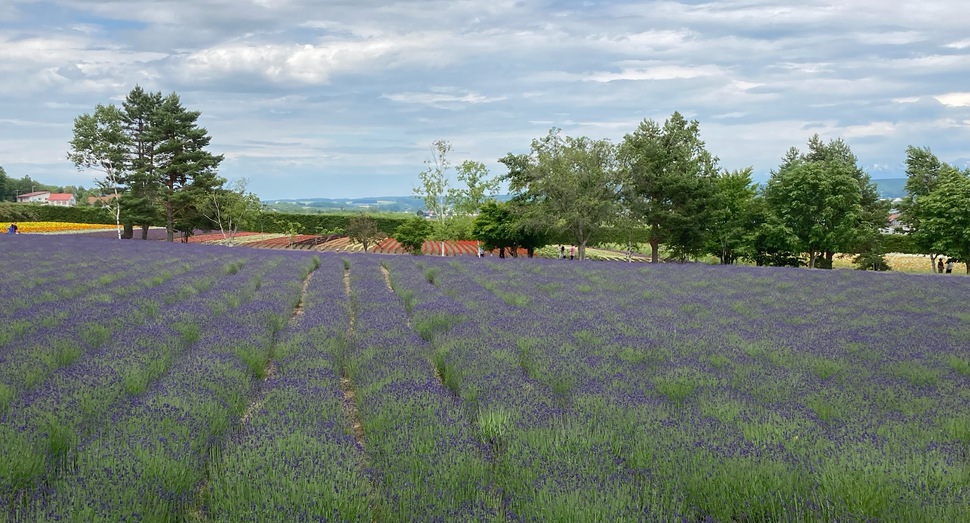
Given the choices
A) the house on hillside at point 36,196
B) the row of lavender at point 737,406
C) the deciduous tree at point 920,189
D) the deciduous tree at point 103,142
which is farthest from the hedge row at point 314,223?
the house on hillside at point 36,196

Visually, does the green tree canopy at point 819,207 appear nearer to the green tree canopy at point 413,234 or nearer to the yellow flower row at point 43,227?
the green tree canopy at point 413,234

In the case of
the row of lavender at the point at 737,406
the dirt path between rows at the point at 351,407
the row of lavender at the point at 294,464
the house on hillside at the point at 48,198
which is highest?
the house on hillside at the point at 48,198

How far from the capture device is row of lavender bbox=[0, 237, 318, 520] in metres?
3.27

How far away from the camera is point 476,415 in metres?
4.99

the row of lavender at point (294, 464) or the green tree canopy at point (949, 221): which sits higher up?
the green tree canopy at point (949, 221)

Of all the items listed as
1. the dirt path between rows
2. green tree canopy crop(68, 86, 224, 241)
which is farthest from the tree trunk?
the dirt path between rows

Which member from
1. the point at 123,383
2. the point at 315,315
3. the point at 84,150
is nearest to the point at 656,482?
the point at 123,383

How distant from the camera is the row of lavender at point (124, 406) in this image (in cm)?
327

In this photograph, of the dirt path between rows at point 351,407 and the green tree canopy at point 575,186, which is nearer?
the dirt path between rows at point 351,407

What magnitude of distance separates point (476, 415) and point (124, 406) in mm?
2607

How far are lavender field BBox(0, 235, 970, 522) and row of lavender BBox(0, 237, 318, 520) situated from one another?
0.07 feet

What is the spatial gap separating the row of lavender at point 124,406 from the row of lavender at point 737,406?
2.00 meters

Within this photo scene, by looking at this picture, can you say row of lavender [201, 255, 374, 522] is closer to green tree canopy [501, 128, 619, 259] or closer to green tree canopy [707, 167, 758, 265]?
green tree canopy [501, 128, 619, 259]

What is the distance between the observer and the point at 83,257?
18594 mm
